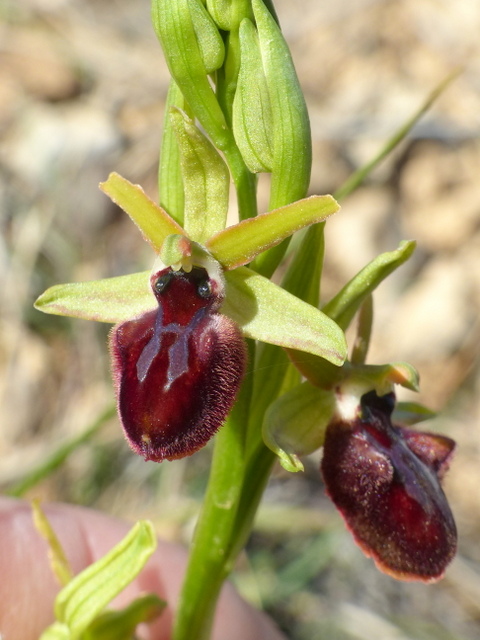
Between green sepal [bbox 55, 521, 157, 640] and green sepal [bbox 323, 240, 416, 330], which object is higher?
green sepal [bbox 323, 240, 416, 330]

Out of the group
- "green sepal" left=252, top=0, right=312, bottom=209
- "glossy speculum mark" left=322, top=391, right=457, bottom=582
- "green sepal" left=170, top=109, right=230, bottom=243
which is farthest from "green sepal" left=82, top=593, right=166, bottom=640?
"green sepal" left=252, top=0, right=312, bottom=209

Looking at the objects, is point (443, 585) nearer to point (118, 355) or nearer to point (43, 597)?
point (43, 597)

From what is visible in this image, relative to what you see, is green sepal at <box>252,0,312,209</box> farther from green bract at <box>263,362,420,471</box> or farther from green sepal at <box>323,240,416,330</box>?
green bract at <box>263,362,420,471</box>

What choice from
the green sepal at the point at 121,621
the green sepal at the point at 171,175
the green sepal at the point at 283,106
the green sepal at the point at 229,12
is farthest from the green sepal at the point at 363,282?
the green sepal at the point at 121,621

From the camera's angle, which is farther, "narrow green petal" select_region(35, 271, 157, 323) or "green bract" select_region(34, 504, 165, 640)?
"green bract" select_region(34, 504, 165, 640)

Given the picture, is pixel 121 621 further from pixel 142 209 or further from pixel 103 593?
pixel 142 209

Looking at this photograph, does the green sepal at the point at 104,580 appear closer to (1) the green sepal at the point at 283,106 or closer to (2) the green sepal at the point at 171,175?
(2) the green sepal at the point at 171,175
